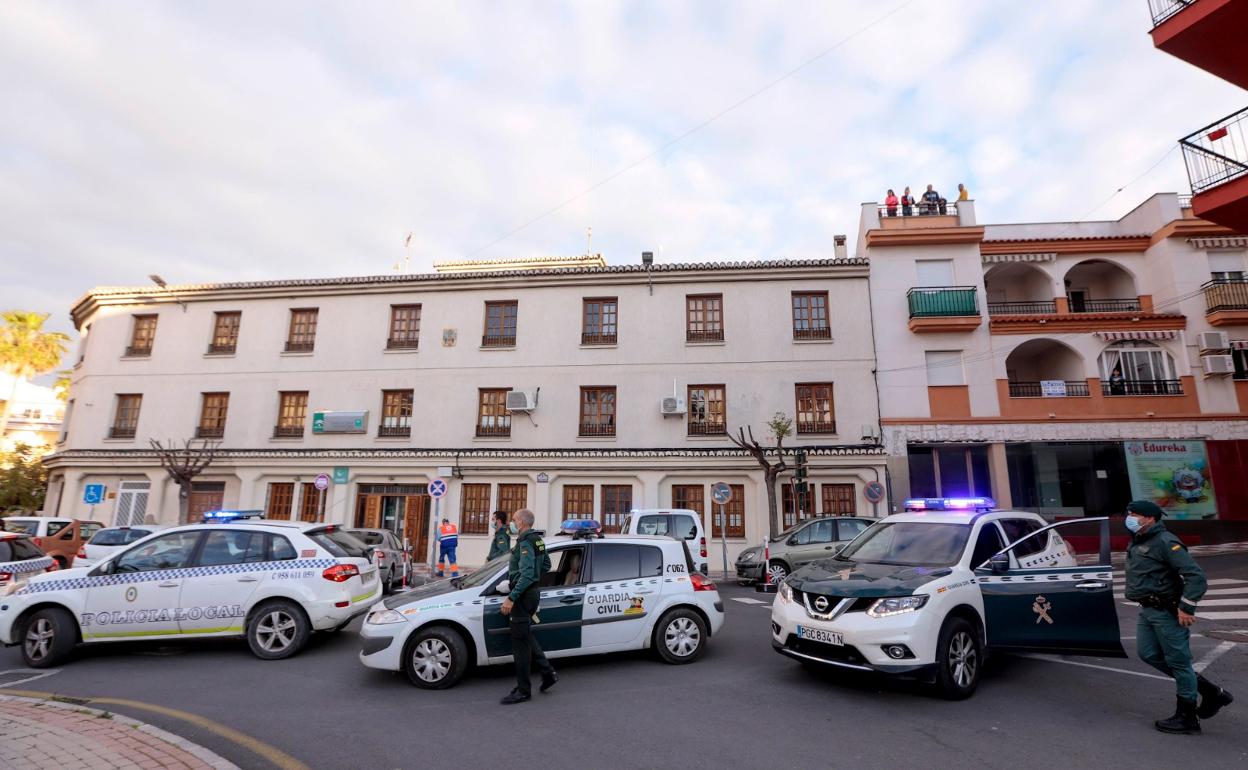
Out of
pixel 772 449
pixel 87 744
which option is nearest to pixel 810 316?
pixel 772 449

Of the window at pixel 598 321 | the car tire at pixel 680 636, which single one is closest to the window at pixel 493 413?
the window at pixel 598 321

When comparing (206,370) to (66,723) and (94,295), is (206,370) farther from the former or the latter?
A: (66,723)

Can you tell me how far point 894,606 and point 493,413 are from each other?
1697 centimetres

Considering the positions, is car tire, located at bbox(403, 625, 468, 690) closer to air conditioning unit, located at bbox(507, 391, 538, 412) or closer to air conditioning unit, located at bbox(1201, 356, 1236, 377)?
air conditioning unit, located at bbox(507, 391, 538, 412)

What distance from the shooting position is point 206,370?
22.3 metres

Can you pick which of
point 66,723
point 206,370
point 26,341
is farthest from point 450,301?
point 26,341

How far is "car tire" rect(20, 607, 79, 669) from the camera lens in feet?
23.8

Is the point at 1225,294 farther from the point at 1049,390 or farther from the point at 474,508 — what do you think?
the point at 474,508

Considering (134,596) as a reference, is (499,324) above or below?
above

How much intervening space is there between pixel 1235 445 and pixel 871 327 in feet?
38.9

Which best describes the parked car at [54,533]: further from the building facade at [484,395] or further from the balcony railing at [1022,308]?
the balcony railing at [1022,308]

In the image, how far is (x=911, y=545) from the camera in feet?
21.9

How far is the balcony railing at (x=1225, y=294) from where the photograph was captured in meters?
20.1

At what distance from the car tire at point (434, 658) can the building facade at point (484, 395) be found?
13.4 m
